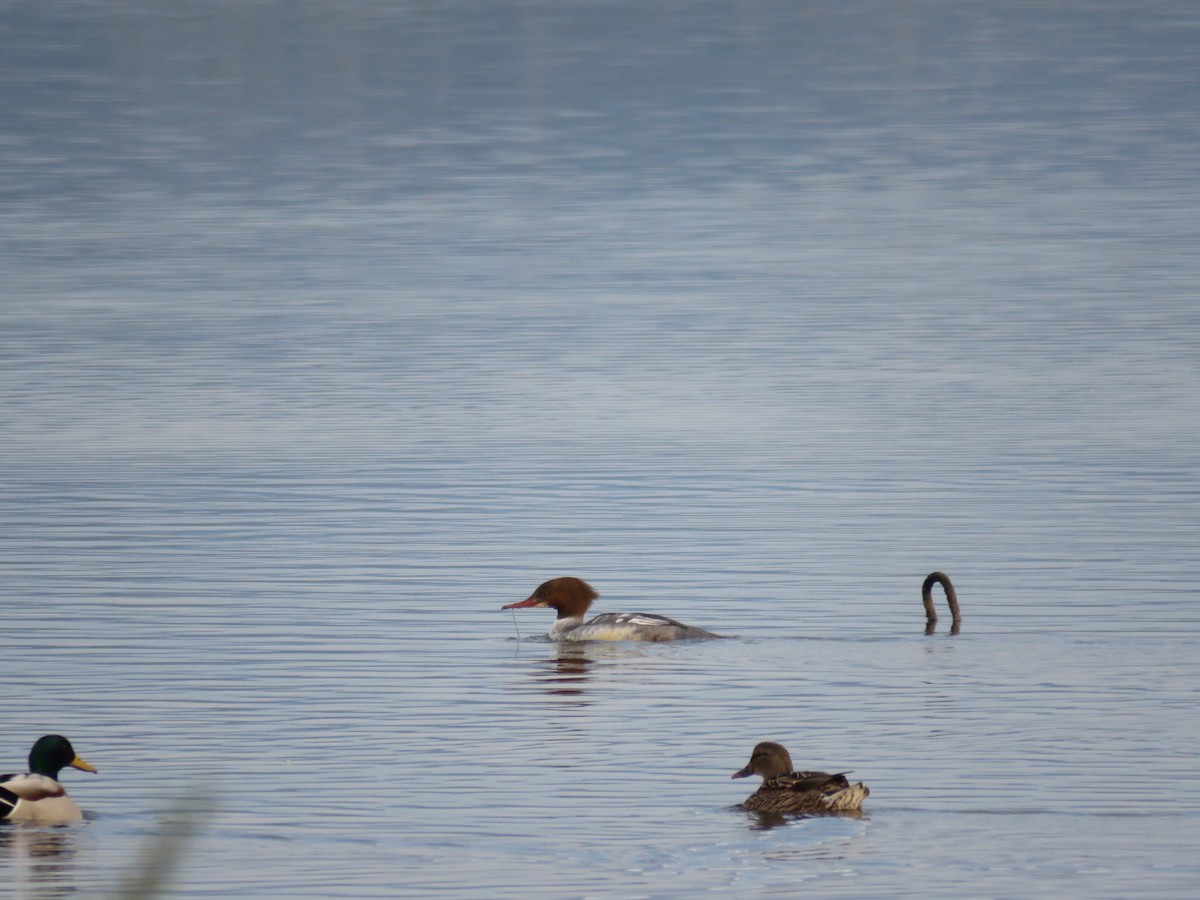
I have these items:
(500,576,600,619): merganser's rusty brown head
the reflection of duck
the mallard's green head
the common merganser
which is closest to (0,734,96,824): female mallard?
the mallard's green head

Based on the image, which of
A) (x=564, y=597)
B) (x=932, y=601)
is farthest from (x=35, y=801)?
(x=932, y=601)

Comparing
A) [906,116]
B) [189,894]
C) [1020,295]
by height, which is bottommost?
[189,894]

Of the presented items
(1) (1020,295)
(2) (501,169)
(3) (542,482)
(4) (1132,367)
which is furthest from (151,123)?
(3) (542,482)

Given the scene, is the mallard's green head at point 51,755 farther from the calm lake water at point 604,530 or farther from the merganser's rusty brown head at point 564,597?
the merganser's rusty brown head at point 564,597

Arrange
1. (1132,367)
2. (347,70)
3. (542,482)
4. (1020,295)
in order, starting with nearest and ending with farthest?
(542,482)
(1132,367)
(1020,295)
(347,70)

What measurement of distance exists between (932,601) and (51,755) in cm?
561

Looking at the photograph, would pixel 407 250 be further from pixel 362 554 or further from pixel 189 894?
pixel 189 894

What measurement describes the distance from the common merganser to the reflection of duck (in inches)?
44.4

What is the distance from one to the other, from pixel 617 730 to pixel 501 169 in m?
50.3

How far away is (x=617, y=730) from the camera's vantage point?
530 inches

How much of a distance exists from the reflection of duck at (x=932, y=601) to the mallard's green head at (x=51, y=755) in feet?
17.2

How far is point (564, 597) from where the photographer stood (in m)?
16.2

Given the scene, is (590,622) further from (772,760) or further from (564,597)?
(772,760)

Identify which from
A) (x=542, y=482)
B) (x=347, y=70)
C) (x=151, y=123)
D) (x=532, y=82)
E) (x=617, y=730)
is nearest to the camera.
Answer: (x=617, y=730)
